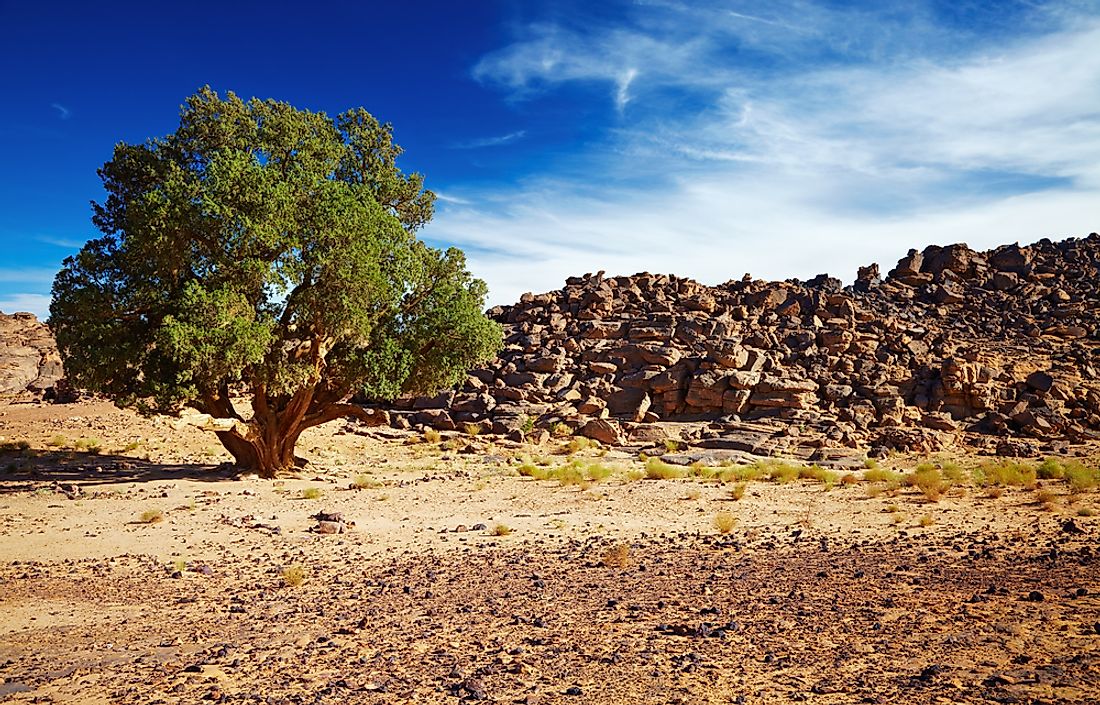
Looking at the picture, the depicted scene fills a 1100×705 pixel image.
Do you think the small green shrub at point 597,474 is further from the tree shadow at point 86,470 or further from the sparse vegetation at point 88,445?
the sparse vegetation at point 88,445

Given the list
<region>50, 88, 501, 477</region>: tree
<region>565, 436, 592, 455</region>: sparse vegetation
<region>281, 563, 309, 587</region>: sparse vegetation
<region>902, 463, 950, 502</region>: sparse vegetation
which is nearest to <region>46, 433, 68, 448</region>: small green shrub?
<region>50, 88, 501, 477</region>: tree

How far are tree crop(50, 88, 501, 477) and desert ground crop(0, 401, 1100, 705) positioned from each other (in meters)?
3.28

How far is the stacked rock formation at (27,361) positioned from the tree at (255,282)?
24904 mm

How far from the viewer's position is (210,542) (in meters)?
13.2

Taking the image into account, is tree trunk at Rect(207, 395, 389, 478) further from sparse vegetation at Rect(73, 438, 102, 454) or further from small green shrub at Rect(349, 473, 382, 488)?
sparse vegetation at Rect(73, 438, 102, 454)

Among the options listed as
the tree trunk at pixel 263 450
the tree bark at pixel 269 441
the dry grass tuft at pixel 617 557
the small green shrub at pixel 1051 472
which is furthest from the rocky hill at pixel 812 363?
the dry grass tuft at pixel 617 557

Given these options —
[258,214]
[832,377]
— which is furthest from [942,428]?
[258,214]

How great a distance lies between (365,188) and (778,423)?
23270 mm

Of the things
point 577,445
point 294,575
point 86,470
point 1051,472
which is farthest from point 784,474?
point 86,470

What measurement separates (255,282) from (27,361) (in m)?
37.8

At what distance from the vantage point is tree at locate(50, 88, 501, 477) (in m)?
18.7

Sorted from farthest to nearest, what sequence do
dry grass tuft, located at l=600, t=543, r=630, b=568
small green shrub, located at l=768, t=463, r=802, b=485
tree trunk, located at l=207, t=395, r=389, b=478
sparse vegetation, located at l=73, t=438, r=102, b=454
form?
sparse vegetation, located at l=73, t=438, r=102, b=454 < tree trunk, located at l=207, t=395, r=389, b=478 < small green shrub, located at l=768, t=463, r=802, b=485 < dry grass tuft, located at l=600, t=543, r=630, b=568

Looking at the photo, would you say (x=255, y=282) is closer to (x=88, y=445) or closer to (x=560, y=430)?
(x=88, y=445)

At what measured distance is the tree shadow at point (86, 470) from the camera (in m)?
20.1
